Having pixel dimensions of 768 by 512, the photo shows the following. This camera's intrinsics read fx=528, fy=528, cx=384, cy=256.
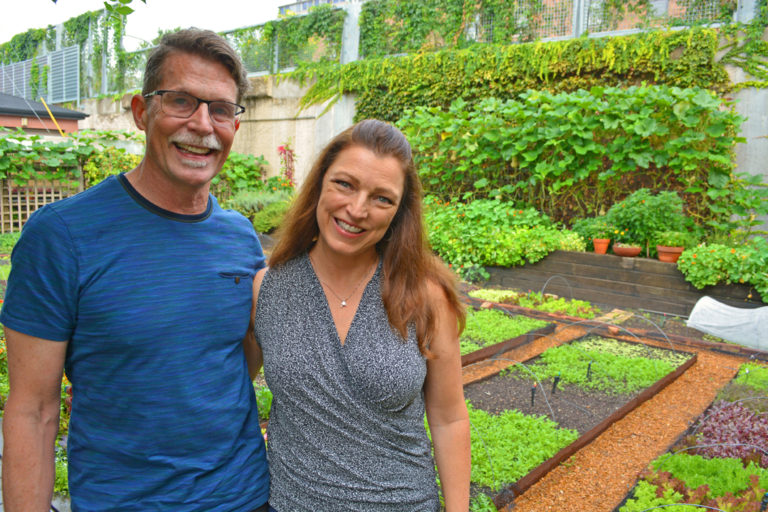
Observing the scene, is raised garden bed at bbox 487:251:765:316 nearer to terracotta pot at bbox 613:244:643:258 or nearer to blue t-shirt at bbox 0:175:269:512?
terracotta pot at bbox 613:244:643:258

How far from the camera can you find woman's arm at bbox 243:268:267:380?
4.63 feet

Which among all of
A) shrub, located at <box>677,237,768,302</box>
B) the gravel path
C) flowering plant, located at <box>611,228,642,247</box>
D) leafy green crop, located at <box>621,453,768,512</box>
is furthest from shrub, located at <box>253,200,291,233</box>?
leafy green crop, located at <box>621,453,768,512</box>

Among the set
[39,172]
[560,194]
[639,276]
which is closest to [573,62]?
[560,194]

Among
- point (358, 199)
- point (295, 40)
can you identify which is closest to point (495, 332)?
point (358, 199)

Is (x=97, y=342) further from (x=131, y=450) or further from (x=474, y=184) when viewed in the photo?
(x=474, y=184)

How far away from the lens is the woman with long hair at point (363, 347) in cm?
125

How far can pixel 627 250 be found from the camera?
22.3ft

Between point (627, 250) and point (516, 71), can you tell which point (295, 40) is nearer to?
point (516, 71)

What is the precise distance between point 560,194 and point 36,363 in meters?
8.43

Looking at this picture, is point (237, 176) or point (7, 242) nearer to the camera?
point (7, 242)

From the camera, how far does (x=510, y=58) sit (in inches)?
374

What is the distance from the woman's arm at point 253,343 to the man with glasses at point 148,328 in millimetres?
78

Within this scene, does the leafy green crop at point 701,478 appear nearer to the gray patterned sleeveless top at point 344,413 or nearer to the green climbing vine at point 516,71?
the gray patterned sleeveless top at point 344,413

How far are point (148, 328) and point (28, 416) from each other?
296 millimetres
